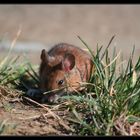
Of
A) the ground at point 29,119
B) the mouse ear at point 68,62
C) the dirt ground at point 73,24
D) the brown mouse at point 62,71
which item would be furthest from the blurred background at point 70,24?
the ground at point 29,119

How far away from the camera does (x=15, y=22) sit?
2100 cm

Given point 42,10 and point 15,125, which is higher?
point 42,10

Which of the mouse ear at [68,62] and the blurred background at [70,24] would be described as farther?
the blurred background at [70,24]

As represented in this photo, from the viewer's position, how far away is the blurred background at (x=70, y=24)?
63.4 ft

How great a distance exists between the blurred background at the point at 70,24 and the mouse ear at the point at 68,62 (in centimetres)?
1003

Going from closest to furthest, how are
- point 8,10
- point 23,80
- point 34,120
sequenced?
point 34,120
point 23,80
point 8,10

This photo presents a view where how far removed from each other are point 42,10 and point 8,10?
1.31 meters

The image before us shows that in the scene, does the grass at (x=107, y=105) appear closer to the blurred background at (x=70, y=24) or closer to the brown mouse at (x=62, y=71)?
the brown mouse at (x=62, y=71)

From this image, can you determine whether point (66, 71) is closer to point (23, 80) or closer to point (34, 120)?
point (23, 80)

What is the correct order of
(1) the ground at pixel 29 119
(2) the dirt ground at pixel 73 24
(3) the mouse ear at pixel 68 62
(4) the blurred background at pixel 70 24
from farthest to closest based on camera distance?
1. (2) the dirt ground at pixel 73 24
2. (4) the blurred background at pixel 70 24
3. (3) the mouse ear at pixel 68 62
4. (1) the ground at pixel 29 119

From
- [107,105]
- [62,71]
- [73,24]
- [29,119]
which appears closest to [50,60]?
[62,71]

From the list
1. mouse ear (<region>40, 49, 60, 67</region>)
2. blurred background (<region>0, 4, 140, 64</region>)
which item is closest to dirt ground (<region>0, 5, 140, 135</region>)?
blurred background (<region>0, 4, 140, 64</region>)
